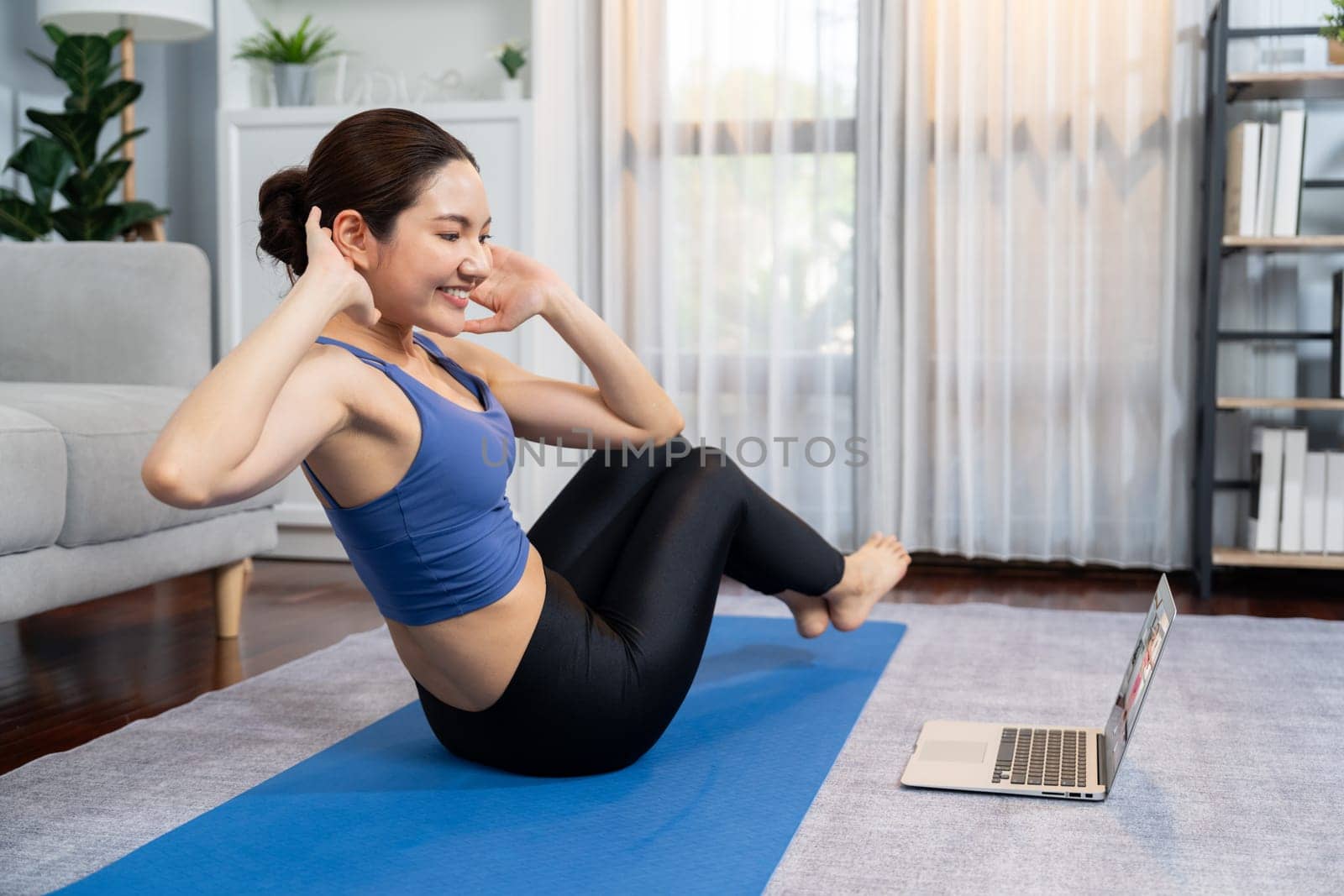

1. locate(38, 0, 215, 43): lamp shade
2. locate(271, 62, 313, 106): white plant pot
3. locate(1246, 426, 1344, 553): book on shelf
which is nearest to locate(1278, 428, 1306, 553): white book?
locate(1246, 426, 1344, 553): book on shelf

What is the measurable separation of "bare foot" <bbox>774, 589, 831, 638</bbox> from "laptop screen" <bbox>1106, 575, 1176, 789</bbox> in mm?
573

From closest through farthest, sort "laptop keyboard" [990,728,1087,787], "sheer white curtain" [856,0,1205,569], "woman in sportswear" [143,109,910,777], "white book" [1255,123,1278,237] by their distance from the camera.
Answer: "woman in sportswear" [143,109,910,777] < "laptop keyboard" [990,728,1087,787] < "white book" [1255,123,1278,237] < "sheer white curtain" [856,0,1205,569]

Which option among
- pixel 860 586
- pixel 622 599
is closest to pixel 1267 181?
pixel 860 586

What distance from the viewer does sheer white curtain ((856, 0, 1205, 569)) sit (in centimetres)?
328

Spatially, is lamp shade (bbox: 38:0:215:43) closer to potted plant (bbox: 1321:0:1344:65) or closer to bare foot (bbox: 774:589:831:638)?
bare foot (bbox: 774:589:831:638)

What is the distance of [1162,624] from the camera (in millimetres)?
1495

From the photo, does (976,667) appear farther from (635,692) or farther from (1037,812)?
(635,692)

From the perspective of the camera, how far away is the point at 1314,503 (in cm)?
303

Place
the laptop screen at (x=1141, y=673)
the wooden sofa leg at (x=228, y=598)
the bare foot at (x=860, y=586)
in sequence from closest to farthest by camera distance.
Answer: the laptop screen at (x=1141, y=673) → the bare foot at (x=860, y=586) → the wooden sofa leg at (x=228, y=598)

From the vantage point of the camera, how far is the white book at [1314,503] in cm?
303

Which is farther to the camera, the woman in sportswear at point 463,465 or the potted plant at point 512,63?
the potted plant at point 512,63

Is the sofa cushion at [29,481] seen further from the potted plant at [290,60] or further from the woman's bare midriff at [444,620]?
the potted plant at [290,60]

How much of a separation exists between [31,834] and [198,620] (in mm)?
1356

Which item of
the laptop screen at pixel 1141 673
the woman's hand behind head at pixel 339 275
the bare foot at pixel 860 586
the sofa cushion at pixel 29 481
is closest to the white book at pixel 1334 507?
the bare foot at pixel 860 586
